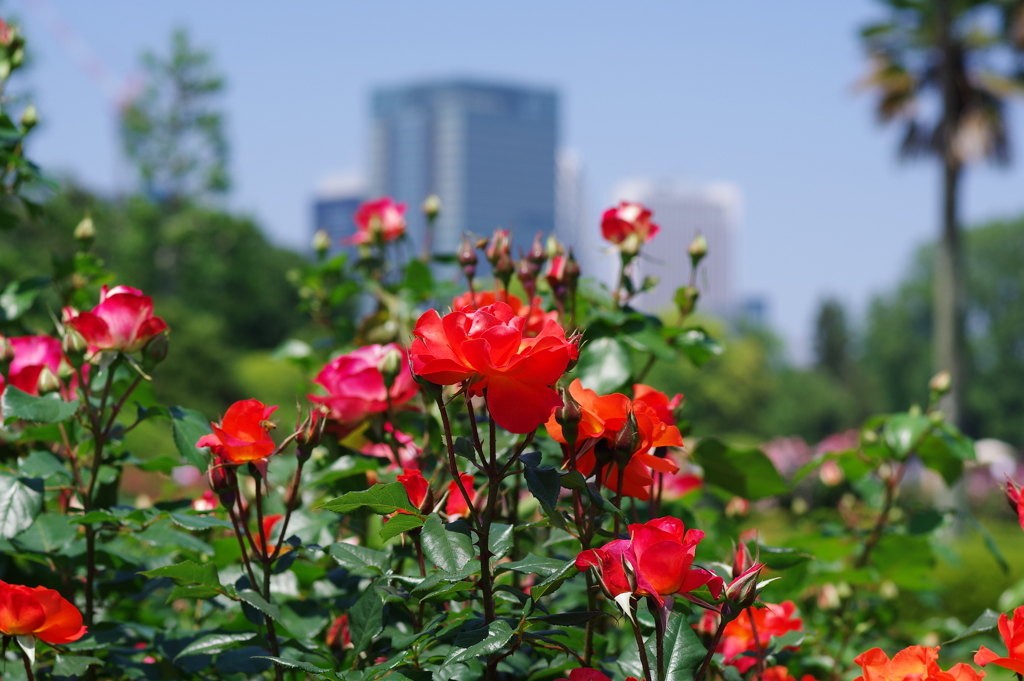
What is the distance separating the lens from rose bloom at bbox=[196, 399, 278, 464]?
720 millimetres

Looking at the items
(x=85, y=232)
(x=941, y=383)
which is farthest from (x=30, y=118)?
(x=941, y=383)

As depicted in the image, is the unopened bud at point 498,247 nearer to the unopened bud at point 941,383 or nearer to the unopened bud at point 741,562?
the unopened bud at point 741,562

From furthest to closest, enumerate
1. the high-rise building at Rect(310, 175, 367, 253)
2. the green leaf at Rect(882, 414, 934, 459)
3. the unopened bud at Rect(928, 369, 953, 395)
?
1. the high-rise building at Rect(310, 175, 367, 253)
2. the unopened bud at Rect(928, 369, 953, 395)
3. the green leaf at Rect(882, 414, 934, 459)

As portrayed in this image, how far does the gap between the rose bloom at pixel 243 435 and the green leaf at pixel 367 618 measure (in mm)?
148

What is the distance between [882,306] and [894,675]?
33576 millimetres

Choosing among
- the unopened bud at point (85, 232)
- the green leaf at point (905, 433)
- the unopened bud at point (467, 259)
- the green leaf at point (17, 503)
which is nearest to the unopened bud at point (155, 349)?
the green leaf at point (17, 503)

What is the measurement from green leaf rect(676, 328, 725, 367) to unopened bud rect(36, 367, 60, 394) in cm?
75

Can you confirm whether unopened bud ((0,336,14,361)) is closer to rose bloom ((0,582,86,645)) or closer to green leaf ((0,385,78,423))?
green leaf ((0,385,78,423))

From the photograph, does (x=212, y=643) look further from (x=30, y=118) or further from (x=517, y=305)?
(x=30, y=118)

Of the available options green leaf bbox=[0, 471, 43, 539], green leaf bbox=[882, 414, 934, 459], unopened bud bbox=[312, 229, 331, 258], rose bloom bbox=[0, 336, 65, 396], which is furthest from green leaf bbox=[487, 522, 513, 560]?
unopened bud bbox=[312, 229, 331, 258]

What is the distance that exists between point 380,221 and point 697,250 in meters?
0.60

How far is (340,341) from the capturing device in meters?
1.56

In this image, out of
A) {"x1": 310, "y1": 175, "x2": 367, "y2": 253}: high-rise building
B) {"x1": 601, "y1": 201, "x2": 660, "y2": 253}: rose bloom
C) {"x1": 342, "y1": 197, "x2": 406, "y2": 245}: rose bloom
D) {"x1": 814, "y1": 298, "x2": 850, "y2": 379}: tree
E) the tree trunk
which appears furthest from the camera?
{"x1": 310, "y1": 175, "x2": 367, "y2": 253}: high-rise building

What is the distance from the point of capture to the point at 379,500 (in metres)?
0.67
